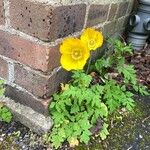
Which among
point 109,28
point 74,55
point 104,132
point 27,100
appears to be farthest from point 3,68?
point 109,28

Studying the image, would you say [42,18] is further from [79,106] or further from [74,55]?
[79,106]

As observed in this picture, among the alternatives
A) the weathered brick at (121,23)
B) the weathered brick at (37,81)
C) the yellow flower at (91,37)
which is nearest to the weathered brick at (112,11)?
the weathered brick at (121,23)

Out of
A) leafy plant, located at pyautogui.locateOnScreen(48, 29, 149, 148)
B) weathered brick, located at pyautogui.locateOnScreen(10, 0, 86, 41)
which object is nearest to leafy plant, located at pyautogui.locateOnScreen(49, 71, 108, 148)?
leafy plant, located at pyautogui.locateOnScreen(48, 29, 149, 148)

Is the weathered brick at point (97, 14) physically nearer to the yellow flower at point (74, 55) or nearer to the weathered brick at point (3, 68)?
the yellow flower at point (74, 55)

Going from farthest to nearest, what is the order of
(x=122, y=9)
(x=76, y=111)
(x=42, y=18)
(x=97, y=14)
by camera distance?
(x=122, y=9) < (x=97, y=14) < (x=76, y=111) < (x=42, y=18)

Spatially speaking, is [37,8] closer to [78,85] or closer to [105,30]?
[78,85]
